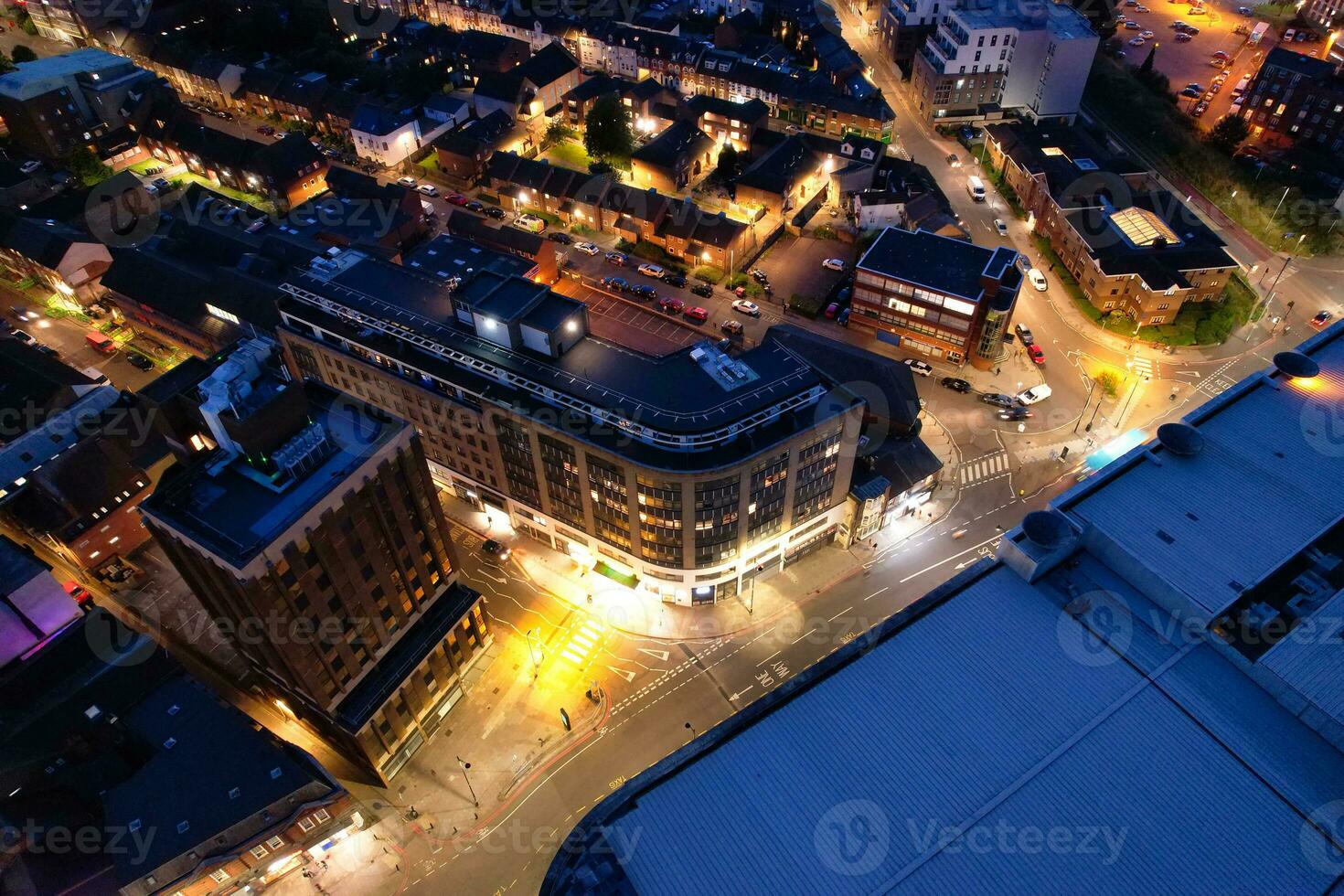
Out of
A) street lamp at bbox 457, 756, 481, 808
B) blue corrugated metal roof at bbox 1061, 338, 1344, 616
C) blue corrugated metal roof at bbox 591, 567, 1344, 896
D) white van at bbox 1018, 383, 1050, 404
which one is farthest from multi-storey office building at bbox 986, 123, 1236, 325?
street lamp at bbox 457, 756, 481, 808

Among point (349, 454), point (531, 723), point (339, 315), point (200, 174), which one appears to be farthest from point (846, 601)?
point (200, 174)

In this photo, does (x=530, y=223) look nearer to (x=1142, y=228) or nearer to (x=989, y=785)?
(x=1142, y=228)

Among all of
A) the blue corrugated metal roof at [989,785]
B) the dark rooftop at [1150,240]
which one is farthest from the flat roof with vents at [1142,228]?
the blue corrugated metal roof at [989,785]

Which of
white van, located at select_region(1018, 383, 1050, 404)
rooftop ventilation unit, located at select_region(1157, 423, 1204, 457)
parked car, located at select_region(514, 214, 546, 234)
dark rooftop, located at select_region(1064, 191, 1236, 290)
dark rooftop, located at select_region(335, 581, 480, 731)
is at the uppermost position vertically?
rooftop ventilation unit, located at select_region(1157, 423, 1204, 457)

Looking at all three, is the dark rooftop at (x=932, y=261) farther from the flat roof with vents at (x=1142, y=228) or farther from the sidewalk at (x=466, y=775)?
the sidewalk at (x=466, y=775)

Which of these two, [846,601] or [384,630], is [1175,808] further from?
[384,630]

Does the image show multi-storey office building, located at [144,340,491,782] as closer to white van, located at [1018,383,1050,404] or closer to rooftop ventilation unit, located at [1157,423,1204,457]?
rooftop ventilation unit, located at [1157,423,1204,457]
